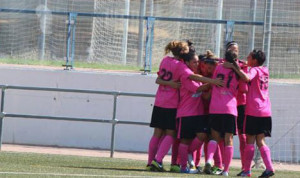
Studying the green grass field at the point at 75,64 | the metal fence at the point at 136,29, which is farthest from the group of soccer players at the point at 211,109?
the green grass field at the point at 75,64

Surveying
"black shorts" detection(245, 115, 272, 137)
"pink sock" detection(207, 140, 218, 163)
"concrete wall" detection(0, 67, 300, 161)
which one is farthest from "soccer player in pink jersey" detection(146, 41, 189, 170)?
"concrete wall" detection(0, 67, 300, 161)

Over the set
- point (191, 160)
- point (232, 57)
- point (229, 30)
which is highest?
point (229, 30)

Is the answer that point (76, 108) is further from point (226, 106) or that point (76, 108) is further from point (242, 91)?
point (226, 106)

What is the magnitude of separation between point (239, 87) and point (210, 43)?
5.56 metres

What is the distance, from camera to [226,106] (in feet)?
37.3

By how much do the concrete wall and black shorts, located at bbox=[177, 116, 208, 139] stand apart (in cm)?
437

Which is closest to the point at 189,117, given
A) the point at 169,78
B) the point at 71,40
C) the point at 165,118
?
the point at 165,118

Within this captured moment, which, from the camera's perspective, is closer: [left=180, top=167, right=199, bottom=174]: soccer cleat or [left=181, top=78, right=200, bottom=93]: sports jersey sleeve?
[left=181, top=78, right=200, bottom=93]: sports jersey sleeve

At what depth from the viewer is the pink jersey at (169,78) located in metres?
11.7

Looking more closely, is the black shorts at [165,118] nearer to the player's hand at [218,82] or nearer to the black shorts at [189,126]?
the black shorts at [189,126]

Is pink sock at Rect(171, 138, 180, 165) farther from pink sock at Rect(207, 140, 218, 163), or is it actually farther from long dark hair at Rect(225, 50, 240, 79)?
long dark hair at Rect(225, 50, 240, 79)

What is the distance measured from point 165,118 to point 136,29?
572 cm

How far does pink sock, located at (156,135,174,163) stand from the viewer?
38.5 feet

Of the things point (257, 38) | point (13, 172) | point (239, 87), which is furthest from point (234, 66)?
point (257, 38)
